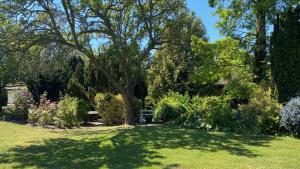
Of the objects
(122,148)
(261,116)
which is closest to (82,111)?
(122,148)

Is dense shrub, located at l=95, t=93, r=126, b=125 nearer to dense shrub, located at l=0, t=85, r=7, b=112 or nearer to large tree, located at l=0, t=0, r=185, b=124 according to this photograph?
large tree, located at l=0, t=0, r=185, b=124

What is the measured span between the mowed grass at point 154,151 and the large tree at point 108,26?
190 inches

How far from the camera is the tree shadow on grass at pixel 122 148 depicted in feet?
34.0

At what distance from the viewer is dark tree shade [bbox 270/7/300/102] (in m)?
16.1

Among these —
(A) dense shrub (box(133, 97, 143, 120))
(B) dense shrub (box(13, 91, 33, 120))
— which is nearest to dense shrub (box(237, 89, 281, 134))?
(A) dense shrub (box(133, 97, 143, 120))

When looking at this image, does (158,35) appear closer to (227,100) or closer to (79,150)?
(227,100)

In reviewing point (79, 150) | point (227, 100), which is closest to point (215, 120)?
point (227, 100)

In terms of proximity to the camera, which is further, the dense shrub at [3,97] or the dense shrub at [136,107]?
the dense shrub at [3,97]

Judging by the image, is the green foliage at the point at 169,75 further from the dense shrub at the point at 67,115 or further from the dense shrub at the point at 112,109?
the dense shrub at the point at 67,115

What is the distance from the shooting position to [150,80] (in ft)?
92.1

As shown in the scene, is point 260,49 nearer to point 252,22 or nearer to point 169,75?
point 252,22

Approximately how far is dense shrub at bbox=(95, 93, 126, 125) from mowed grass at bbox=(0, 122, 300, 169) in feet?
20.7

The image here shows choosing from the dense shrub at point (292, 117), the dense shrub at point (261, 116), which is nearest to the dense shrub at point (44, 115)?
the dense shrub at point (261, 116)

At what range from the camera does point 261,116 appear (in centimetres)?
1500
